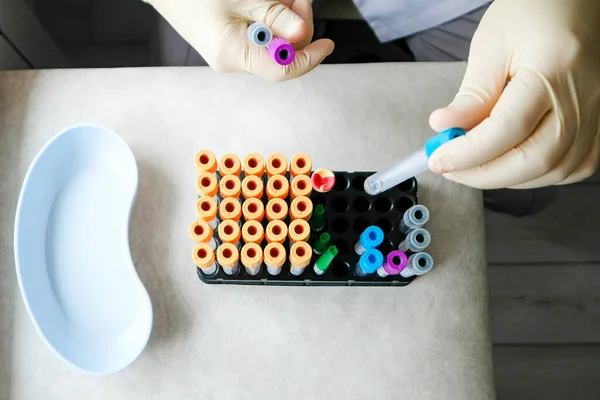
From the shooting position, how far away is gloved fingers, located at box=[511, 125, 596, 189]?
0.54 m

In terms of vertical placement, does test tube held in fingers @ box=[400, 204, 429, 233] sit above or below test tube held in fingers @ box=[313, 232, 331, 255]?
above

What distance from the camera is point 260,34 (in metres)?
0.54

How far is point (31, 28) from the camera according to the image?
789mm

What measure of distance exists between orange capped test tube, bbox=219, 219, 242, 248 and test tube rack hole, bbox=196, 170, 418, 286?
4cm

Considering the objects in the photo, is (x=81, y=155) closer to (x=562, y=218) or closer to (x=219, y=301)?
(x=219, y=301)

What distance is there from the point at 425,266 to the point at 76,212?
1.23 feet

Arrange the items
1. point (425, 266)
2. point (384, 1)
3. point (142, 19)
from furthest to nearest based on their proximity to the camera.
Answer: point (142, 19) → point (384, 1) → point (425, 266)

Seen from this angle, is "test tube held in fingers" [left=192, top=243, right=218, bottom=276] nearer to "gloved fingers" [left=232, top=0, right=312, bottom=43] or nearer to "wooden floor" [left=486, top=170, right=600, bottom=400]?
"gloved fingers" [left=232, top=0, right=312, bottom=43]

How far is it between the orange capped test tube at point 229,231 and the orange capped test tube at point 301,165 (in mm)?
79

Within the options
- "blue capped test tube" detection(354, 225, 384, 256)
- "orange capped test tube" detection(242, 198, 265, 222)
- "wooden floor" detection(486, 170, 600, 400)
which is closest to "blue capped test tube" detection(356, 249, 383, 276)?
"blue capped test tube" detection(354, 225, 384, 256)

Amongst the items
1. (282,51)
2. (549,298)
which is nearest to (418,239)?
(282,51)

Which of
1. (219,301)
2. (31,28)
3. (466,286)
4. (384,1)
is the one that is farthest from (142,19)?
(466,286)

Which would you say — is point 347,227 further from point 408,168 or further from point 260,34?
point 260,34

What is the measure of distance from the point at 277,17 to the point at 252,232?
221 millimetres
